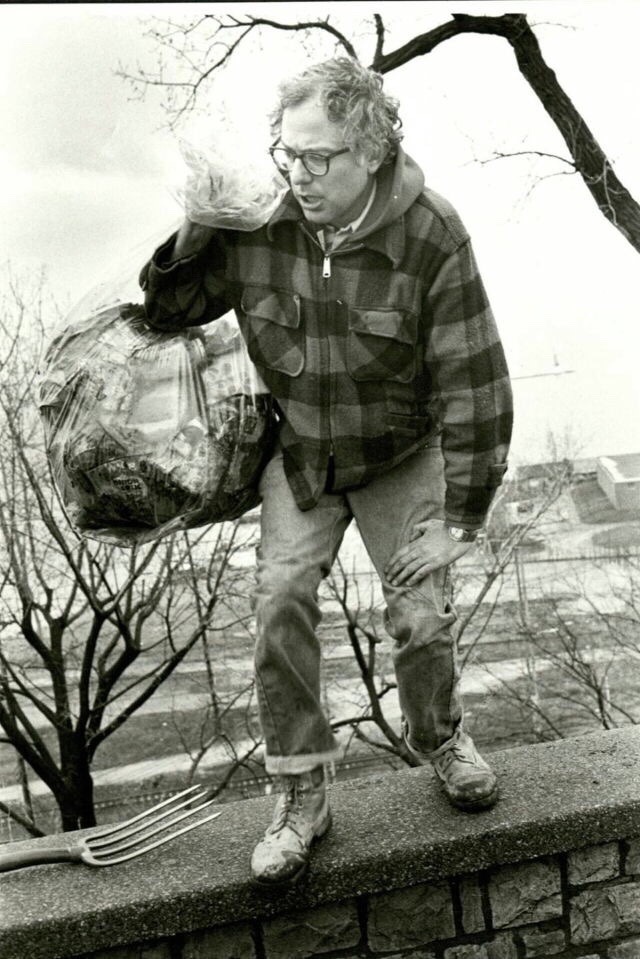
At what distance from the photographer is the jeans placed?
8.22 feet

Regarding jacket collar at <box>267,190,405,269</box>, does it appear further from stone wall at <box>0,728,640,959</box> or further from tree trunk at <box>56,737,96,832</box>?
tree trunk at <box>56,737,96,832</box>

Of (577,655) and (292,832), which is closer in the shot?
(292,832)

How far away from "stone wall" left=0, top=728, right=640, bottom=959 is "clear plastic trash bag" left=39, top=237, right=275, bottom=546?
867mm

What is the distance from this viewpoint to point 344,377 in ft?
8.30

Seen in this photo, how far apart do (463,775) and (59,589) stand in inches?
285

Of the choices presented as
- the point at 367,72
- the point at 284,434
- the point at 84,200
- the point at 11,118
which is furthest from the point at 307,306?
the point at 84,200

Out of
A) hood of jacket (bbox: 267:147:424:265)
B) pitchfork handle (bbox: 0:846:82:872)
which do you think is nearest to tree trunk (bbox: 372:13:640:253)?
hood of jacket (bbox: 267:147:424:265)

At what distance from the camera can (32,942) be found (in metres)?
2.45

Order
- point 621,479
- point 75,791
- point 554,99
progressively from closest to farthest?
1. point 554,99
2. point 621,479
3. point 75,791

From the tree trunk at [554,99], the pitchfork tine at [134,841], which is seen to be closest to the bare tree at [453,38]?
the tree trunk at [554,99]

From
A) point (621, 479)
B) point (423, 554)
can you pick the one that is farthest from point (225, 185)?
point (621, 479)

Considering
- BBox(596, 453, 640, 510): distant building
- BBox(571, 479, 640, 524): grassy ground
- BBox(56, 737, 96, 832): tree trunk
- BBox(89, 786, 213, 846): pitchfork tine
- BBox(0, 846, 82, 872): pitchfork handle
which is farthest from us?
BBox(571, 479, 640, 524): grassy ground

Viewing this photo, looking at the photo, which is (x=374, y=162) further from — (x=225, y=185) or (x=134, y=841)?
(x=134, y=841)

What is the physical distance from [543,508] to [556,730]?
2214 mm
